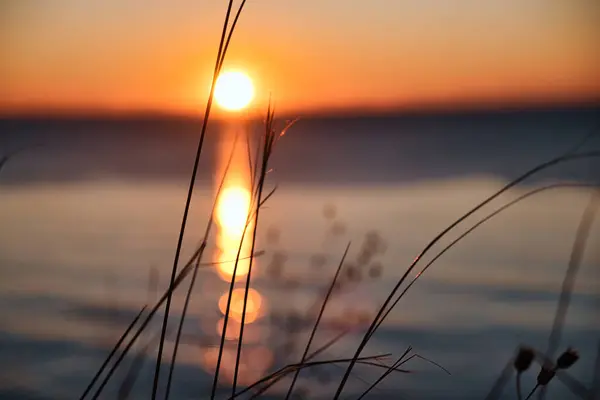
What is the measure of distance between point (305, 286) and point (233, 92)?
4.10 meters

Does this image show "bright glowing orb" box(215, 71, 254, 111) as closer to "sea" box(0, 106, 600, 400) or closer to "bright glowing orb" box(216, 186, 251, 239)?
"sea" box(0, 106, 600, 400)

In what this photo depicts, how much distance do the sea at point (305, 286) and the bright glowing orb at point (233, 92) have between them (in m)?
0.06

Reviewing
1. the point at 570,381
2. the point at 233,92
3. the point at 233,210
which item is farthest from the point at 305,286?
the point at 233,210

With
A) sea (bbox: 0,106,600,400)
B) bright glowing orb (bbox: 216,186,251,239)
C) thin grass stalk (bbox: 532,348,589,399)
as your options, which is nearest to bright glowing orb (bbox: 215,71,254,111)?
sea (bbox: 0,106,600,400)

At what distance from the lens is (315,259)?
6.13m

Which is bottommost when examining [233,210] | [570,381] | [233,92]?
[570,381]

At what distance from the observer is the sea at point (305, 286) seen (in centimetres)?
366

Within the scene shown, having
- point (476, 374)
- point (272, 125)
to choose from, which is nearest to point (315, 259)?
point (476, 374)

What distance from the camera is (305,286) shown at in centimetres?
546

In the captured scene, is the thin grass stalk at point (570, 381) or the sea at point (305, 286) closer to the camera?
the thin grass stalk at point (570, 381)

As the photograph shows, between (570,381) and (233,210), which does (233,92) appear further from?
(233,210)

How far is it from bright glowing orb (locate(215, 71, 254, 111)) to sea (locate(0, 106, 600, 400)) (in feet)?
0.19

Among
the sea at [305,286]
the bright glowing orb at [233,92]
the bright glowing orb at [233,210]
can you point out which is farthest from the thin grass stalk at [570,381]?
the bright glowing orb at [233,210]

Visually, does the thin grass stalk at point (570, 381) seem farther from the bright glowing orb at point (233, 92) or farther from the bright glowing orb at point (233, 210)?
the bright glowing orb at point (233, 210)
